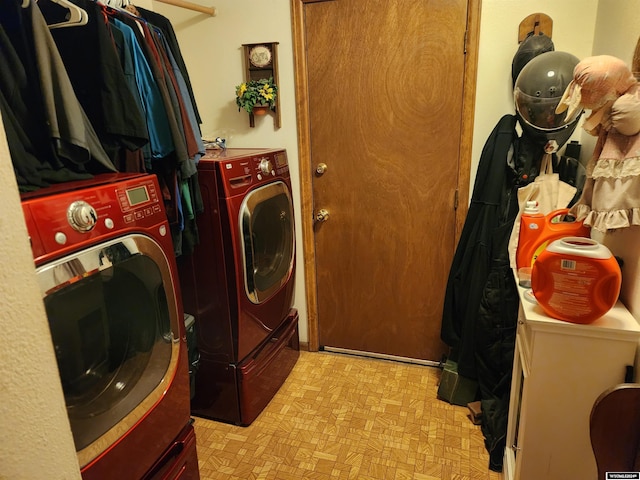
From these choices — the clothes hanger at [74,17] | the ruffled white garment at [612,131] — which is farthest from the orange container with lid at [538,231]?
the clothes hanger at [74,17]

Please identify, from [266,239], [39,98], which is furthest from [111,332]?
[266,239]

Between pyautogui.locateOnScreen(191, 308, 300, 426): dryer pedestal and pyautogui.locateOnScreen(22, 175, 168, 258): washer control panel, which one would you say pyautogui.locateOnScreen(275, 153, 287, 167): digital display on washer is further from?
pyautogui.locateOnScreen(22, 175, 168, 258): washer control panel

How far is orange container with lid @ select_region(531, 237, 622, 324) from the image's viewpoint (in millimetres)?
1083

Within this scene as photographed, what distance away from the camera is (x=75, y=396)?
1.03m

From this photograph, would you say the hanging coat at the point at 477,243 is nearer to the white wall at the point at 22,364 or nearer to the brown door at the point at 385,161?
the brown door at the point at 385,161

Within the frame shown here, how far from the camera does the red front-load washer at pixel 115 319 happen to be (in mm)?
916

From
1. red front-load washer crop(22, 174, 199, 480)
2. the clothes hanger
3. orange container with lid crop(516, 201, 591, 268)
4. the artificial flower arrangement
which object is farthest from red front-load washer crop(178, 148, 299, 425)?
orange container with lid crop(516, 201, 591, 268)

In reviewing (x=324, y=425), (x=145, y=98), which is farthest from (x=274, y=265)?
(x=145, y=98)

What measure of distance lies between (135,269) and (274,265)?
107 centimetres

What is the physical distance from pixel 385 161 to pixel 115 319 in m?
1.48

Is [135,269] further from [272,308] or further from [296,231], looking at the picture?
[296,231]

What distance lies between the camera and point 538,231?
1487mm

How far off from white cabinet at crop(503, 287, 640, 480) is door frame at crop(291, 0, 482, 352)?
36.5 inches

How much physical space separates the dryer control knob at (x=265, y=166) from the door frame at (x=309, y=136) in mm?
310
